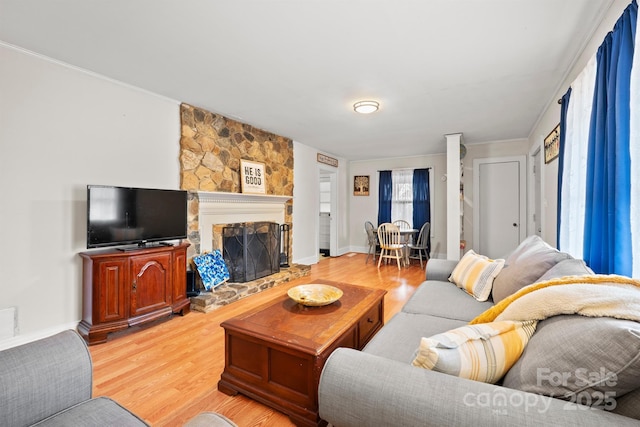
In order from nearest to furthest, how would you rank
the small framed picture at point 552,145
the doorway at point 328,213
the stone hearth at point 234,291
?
1. the small framed picture at point 552,145
2. the stone hearth at point 234,291
3. the doorway at point 328,213

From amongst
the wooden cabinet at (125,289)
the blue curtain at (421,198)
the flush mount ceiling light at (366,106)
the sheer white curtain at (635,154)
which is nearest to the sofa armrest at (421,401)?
the sheer white curtain at (635,154)

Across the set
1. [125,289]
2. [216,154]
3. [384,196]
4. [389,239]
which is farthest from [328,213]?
[125,289]

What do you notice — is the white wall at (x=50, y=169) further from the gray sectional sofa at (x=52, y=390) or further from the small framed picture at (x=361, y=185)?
the small framed picture at (x=361, y=185)

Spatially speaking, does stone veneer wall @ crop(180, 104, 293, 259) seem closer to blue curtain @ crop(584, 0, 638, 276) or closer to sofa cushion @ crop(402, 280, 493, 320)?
sofa cushion @ crop(402, 280, 493, 320)

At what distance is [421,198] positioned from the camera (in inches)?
258

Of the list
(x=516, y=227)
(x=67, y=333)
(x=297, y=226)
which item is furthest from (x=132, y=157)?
(x=516, y=227)

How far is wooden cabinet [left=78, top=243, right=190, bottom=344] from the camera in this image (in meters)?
2.50

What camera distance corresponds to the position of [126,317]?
263cm

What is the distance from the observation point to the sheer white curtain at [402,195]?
6.76m

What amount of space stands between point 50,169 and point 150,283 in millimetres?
1285

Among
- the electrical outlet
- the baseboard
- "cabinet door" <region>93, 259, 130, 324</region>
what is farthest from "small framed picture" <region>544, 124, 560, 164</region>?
the electrical outlet

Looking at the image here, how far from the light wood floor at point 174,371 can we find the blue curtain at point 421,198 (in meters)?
3.43

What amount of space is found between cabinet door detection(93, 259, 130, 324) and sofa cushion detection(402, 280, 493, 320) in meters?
2.42

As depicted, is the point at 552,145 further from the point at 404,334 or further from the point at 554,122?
the point at 404,334
